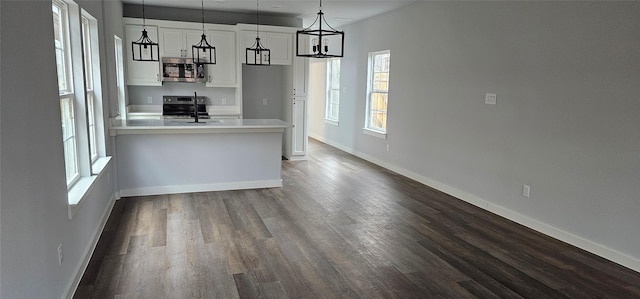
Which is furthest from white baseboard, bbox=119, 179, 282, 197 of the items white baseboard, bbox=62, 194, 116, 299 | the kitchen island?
white baseboard, bbox=62, 194, 116, 299

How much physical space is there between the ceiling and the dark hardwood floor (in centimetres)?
283

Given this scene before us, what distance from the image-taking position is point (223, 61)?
689 centimetres

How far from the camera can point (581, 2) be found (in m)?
3.52

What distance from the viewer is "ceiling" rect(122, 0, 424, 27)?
595cm

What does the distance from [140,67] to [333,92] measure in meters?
4.07

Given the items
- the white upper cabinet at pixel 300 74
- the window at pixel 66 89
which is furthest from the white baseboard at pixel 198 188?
the white upper cabinet at pixel 300 74

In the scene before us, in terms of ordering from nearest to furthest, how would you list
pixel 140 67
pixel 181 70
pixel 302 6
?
1. pixel 302 6
2. pixel 140 67
3. pixel 181 70

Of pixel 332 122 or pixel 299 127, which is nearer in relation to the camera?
pixel 299 127

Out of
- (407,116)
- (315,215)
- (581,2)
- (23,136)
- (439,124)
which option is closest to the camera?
(23,136)

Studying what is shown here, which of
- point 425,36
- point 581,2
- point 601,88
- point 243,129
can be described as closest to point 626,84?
point 601,88

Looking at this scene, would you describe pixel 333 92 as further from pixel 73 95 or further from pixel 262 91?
pixel 73 95

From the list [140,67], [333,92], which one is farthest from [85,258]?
[333,92]

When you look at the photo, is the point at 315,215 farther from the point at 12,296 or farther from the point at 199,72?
the point at 199,72

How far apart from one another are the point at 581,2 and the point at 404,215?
8.23ft
